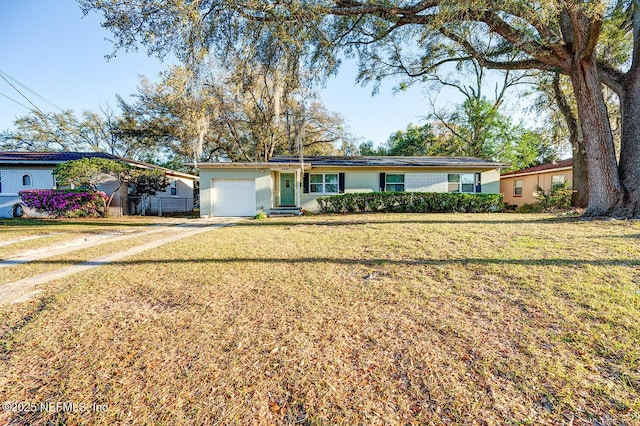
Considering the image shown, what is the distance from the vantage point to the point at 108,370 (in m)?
2.12

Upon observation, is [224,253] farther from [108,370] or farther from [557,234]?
[557,234]

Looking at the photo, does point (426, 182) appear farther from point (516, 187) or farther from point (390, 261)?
point (390, 261)

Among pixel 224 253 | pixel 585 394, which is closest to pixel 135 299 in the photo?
pixel 224 253

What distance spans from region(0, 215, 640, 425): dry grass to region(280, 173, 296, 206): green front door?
36.7 feet

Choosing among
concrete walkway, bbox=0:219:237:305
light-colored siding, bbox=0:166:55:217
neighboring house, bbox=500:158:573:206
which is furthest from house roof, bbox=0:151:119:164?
neighboring house, bbox=500:158:573:206

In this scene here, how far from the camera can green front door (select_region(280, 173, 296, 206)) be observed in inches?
614

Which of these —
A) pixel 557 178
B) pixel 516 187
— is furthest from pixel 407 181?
pixel 516 187

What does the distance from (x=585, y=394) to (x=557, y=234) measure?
529cm

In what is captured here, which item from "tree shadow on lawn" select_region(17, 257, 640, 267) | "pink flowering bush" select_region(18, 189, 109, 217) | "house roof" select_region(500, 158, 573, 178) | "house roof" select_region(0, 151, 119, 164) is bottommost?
"tree shadow on lawn" select_region(17, 257, 640, 267)

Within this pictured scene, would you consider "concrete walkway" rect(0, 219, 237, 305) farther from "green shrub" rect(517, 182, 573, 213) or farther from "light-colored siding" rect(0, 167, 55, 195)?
"green shrub" rect(517, 182, 573, 213)

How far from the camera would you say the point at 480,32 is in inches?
340

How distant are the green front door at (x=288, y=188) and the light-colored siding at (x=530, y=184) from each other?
13957 mm

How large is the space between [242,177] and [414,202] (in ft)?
28.5

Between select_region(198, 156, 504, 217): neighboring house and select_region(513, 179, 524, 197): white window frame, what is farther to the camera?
select_region(513, 179, 524, 197): white window frame
